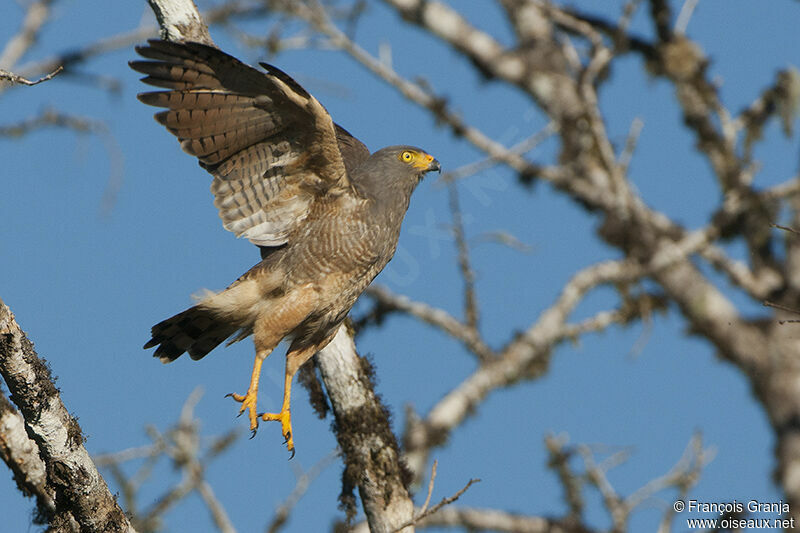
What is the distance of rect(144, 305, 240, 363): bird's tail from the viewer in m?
5.61

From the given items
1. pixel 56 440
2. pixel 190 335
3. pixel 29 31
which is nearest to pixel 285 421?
pixel 190 335

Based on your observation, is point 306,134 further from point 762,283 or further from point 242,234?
point 762,283

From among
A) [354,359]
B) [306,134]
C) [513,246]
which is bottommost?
[354,359]

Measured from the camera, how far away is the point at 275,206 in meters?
5.55

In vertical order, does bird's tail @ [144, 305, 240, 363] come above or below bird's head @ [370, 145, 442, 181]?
below

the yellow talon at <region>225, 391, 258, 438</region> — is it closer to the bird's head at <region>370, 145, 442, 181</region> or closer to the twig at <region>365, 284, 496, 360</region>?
the bird's head at <region>370, 145, 442, 181</region>

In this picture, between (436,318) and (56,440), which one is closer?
(56,440)

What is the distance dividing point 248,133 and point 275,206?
0.52 meters

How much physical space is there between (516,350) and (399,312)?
1.36m

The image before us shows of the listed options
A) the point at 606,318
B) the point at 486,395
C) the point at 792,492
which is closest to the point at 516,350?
the point at 486,395

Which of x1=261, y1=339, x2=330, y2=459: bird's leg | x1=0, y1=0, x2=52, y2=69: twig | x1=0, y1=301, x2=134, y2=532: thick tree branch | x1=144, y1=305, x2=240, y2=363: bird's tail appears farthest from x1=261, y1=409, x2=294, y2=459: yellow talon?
x1=0, y1=0, x2=52, y2=69: twig

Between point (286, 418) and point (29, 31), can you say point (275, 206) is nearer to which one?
point (286, 418)

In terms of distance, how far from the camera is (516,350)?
398 inches

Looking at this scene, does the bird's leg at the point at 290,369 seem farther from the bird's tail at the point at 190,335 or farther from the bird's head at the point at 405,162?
the bird's head at the point at 405,162
